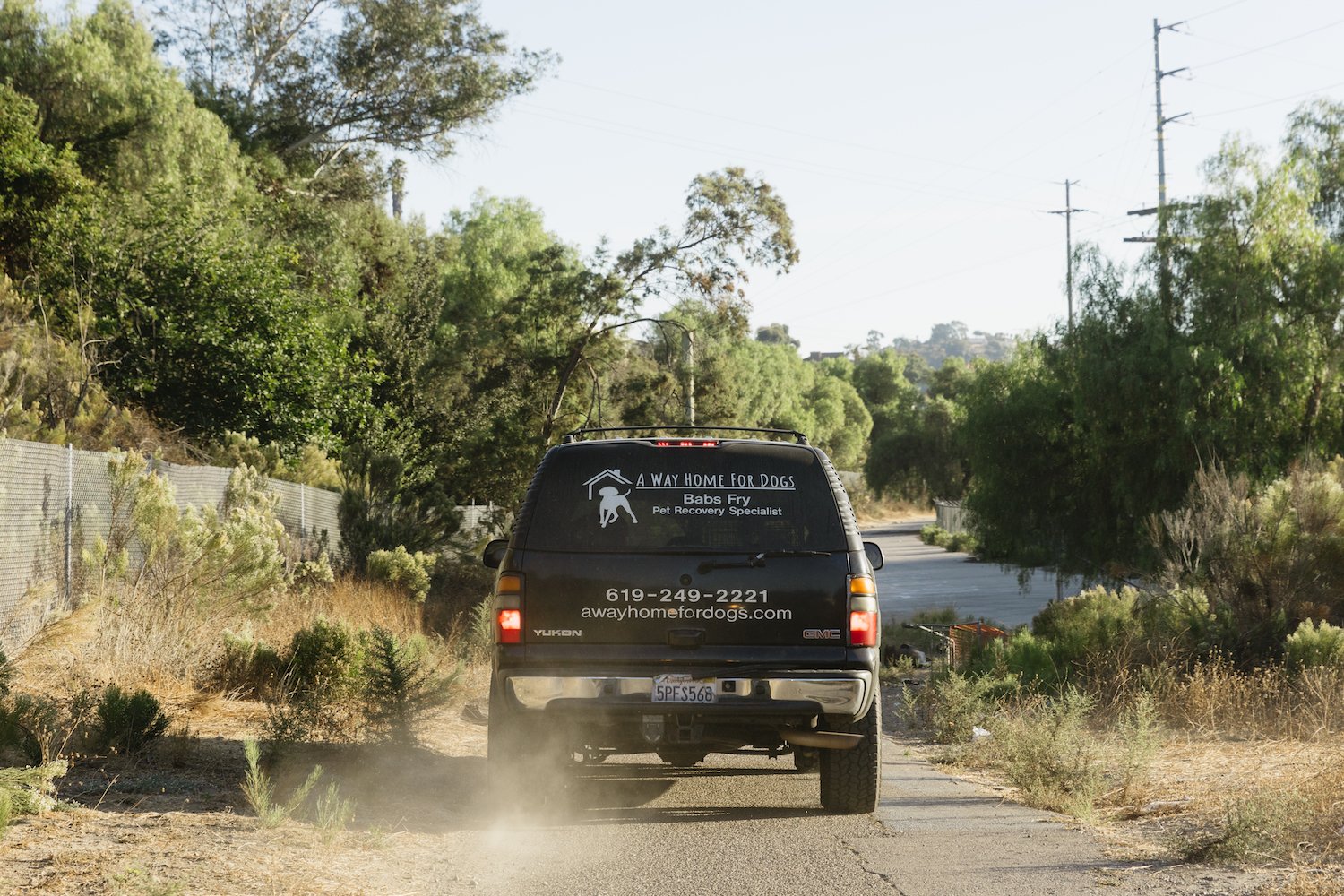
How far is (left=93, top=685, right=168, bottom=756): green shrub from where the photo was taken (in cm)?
820

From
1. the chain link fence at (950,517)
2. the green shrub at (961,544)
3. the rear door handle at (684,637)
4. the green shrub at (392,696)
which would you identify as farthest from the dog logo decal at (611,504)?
the chain link fence at (950,517)

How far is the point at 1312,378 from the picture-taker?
27719 mm

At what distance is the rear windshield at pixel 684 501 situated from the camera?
741cm

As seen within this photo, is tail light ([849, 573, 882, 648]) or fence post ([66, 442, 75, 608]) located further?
fence post ([66, 442, 75, 608])

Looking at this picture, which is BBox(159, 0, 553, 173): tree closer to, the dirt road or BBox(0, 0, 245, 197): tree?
BBox(0, 0, 245, 197): tree

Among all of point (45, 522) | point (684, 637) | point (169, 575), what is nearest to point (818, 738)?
point (684, 637)

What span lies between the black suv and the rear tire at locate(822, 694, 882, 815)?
0.08 meters

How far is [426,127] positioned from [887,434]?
73028mm

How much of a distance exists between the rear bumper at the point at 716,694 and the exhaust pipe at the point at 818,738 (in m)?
0.19

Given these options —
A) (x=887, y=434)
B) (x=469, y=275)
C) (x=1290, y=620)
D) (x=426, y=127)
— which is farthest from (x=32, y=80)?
(x=887, y=434)

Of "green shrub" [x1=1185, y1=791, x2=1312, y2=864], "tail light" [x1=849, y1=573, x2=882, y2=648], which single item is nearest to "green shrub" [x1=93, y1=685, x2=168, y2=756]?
"tail light" [x1=849, y1=573, x2=882, y2=648]

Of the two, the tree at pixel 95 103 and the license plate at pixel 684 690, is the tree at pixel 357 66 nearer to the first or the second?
the tree at pixel 95 103

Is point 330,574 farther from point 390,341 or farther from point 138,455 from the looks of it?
point 390,341

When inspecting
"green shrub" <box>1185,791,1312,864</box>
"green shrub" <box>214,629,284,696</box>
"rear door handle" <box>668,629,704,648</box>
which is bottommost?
"green shrub" <box>1185,791,1312,864</box>
